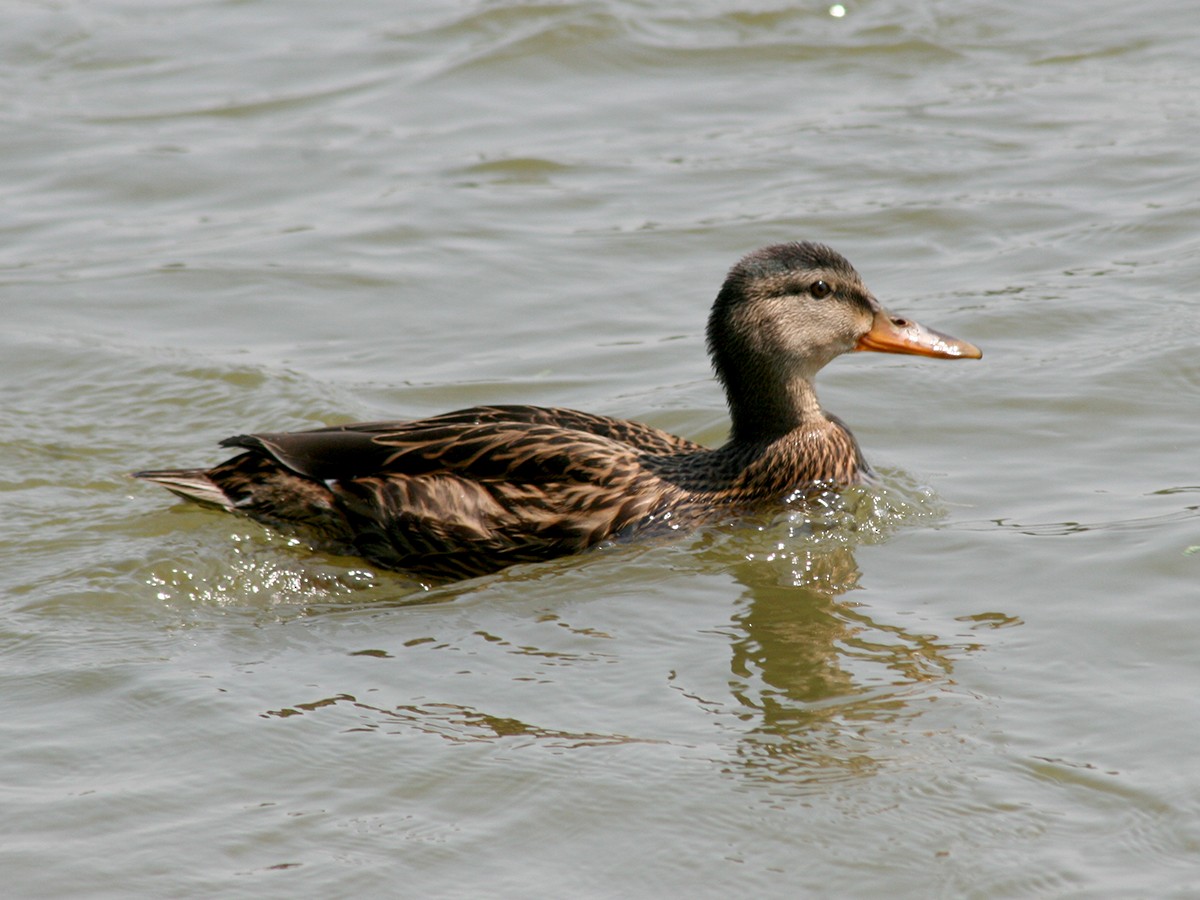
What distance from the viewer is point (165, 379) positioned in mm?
11195

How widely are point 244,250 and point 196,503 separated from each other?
4236 mm

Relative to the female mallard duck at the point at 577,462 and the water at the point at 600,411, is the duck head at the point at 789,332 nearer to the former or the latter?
the female mallard duck at the point at 577,462

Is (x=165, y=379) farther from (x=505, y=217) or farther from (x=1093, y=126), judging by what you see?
(x=1093, y=126)

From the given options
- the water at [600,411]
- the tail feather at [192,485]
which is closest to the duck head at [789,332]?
the water at [600,411]

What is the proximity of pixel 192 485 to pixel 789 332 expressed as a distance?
300cm

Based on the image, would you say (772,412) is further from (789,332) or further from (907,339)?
(907,339)

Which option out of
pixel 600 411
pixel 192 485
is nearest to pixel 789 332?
pixel 600 411

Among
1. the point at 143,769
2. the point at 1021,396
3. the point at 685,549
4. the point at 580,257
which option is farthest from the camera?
the point at 580,257

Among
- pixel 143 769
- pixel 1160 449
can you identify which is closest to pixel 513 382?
pixel 1160 449

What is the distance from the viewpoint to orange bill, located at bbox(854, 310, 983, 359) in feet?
30.5

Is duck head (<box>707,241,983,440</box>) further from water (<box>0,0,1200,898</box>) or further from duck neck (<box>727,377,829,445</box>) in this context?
water (<box>0,0,1200,898</box>)

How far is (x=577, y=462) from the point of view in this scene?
891cm

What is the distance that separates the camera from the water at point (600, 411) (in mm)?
6277

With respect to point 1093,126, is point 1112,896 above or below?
below
